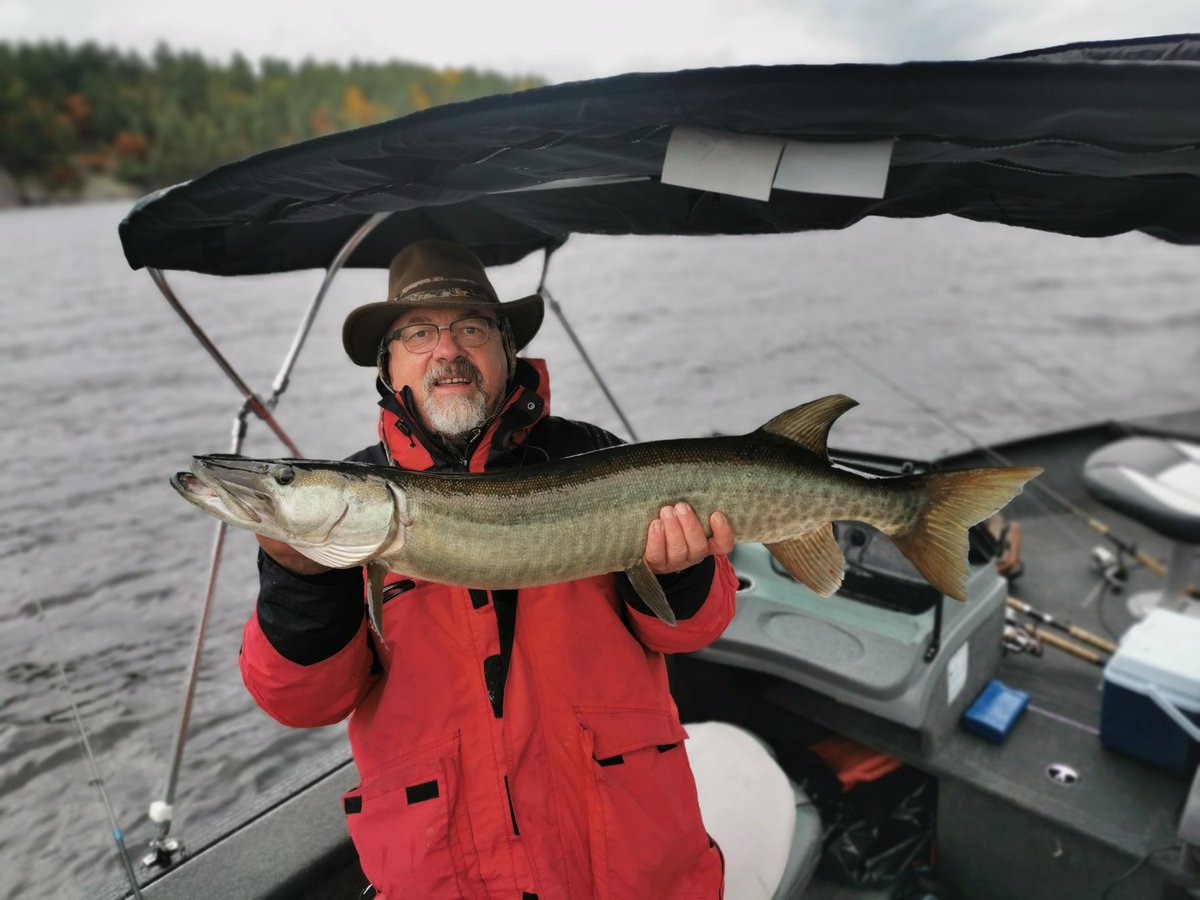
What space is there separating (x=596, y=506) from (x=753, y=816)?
4.70ft

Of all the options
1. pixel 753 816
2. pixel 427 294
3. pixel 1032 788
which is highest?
pixel 427 294

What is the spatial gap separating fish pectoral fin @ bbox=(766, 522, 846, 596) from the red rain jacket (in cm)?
23

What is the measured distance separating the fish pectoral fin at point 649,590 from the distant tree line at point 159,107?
246 feet

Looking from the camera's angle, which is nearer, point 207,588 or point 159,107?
point 207,588

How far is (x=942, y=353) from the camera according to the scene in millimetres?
16938

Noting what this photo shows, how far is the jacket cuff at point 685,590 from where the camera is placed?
2199 millimetres

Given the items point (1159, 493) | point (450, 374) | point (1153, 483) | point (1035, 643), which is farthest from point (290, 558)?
point (1153, 483)

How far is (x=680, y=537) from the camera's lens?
2.04 meters

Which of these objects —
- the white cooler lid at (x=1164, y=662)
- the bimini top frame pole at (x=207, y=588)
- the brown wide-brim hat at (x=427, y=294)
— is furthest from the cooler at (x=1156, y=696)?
the bimini top frame pole at (x=207, y=588)

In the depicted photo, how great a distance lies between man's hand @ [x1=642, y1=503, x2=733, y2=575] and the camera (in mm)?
2039

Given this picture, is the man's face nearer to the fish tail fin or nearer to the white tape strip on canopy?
the white tape strip on canopy

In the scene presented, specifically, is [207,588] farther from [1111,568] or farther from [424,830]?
[1111,568]

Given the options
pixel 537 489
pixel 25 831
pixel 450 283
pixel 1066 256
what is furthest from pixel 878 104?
pixel 1066 256

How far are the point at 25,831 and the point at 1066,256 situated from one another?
35.1m
